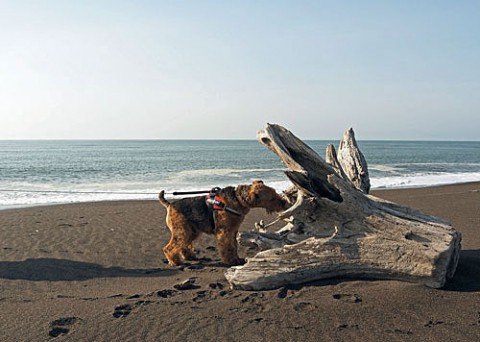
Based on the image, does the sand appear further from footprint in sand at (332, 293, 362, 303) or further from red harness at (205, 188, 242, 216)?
red harness at (205, 188, 242, 216)

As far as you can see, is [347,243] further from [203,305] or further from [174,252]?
[174,252]

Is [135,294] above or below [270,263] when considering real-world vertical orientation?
below

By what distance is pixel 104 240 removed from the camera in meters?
8.36

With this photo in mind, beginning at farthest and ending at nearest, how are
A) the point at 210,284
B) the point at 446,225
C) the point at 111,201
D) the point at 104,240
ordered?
the point at 111,201
the point at 104,240
the point at 210,284
the point at 446,225

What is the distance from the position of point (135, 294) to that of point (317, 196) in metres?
2.50

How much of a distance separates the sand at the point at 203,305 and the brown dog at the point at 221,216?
1.09ft

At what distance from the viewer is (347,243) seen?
15.5ft

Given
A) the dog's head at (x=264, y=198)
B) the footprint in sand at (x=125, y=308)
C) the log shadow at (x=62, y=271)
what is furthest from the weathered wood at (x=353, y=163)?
the footprint in sand at (x=125, y=308)

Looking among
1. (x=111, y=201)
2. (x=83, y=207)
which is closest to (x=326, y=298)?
(x=83, y=207)

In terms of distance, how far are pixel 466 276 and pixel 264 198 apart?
2781 mm

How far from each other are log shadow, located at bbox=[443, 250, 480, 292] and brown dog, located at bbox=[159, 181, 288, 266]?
248 cm

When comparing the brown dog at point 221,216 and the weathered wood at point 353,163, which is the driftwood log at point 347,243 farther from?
the weathered wood at point 353,163

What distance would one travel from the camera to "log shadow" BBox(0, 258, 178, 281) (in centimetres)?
600

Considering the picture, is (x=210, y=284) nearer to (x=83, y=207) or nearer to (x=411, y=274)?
(x=411, y=274)
